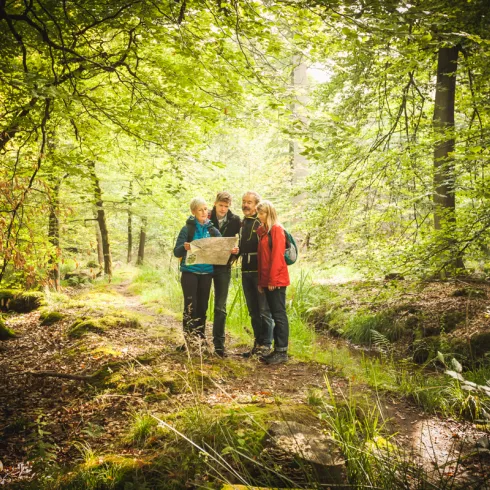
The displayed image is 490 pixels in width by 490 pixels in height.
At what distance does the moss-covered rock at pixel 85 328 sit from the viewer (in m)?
5.57

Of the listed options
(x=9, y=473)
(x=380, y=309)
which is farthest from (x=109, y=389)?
(x=380, y=309)

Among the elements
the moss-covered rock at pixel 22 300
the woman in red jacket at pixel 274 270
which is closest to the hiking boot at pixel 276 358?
the woman in red jacket at pixel 274 270

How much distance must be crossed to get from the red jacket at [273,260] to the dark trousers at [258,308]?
0.63 ft

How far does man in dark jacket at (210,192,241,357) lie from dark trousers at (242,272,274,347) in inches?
12.8

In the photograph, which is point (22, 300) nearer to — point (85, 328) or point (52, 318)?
point (52, 318)

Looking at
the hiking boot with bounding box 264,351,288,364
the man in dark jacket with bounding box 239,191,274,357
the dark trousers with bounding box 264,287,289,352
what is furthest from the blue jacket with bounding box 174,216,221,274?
the hiking boot with bounding box 264,351,288,364

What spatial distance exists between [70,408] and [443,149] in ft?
22.4

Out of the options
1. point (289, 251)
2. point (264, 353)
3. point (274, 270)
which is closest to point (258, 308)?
point (264, 353)

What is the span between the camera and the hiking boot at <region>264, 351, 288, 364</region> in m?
4.78

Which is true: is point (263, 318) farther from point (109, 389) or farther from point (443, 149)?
point (443, 149)

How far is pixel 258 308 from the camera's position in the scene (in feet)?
16.6

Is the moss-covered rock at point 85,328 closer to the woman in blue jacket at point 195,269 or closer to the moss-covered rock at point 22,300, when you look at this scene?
the woman in blue jacket at point 195,269

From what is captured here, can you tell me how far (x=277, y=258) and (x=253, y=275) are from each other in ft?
1.60

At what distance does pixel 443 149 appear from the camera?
6398mm
